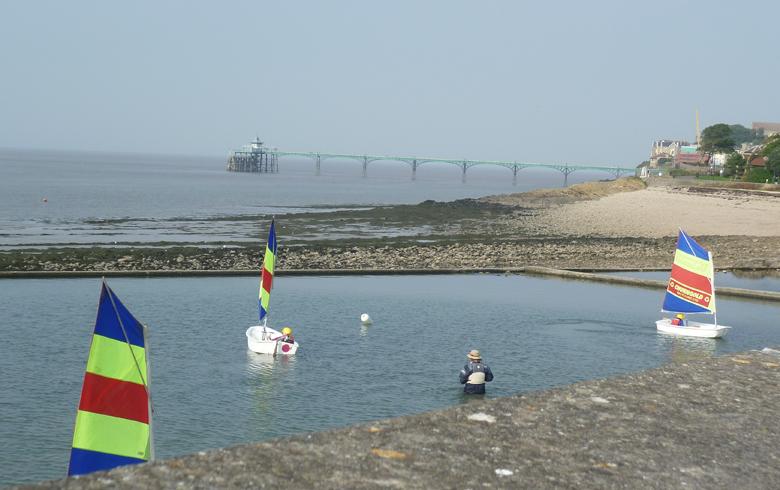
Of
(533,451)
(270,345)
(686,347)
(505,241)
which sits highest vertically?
(533,451)

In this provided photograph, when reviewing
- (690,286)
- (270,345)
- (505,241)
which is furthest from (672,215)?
(270,345)

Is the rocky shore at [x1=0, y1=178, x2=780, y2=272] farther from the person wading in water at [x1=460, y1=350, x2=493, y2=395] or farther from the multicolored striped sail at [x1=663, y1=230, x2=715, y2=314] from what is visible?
the person wading in water at [x1=460, y1=350, x2=493, y2=395]

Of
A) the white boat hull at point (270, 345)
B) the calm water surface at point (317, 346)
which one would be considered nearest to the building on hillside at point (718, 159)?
the calm water surface at point (317, 346)

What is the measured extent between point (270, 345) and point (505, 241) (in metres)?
34.8

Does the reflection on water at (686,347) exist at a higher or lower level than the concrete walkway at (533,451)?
lower

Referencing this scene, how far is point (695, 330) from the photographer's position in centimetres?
2852

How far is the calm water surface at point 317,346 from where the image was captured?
18531mm

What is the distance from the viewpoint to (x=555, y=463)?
7.41 metres

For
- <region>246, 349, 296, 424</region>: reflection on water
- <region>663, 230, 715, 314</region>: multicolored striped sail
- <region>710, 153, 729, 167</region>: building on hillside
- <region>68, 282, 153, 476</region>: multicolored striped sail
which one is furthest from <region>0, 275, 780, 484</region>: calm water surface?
<region>710, 153, 729, 167</region>: building on hillside

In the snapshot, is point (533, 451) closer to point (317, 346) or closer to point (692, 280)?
point (317, 346)

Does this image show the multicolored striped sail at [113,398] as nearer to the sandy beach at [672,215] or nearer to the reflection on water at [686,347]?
the reflection on water at [686,347]

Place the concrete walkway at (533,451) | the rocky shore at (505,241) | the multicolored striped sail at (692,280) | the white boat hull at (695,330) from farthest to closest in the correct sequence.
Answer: the rocky shore at (505,241)
the multicolored striped sail at (692,280)
the white boat hull at (695,330)
the concrete walkway at (533,451)

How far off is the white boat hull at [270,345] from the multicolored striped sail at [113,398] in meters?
15.1

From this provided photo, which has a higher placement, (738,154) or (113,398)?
(738,154)
